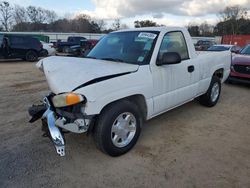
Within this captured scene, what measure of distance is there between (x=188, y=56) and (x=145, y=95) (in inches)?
63.2

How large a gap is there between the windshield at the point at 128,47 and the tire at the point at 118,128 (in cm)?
82

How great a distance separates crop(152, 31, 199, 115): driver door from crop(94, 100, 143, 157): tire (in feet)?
Answer: 1.73

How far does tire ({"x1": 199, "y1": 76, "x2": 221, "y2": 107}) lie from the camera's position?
19.5ft

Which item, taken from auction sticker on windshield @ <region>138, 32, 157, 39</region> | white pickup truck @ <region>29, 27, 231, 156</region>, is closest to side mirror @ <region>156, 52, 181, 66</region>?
white pickup truck @ <region>29, 27, 231, 156</region>

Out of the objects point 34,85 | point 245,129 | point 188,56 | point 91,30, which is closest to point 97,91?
point 188,56

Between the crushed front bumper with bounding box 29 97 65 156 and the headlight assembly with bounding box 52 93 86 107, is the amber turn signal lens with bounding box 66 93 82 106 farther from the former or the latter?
the crushed front bumper with bounding box 29 97 65 156

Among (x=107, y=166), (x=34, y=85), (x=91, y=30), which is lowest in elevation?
(x=107, y=166)

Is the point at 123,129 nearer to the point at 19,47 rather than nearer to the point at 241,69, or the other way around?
the point at 241,69

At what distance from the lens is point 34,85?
8688mm

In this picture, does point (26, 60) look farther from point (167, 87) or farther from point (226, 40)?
point (226, 40)

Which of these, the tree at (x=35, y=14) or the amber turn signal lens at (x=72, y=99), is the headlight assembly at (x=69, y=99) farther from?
the tree at (x=35, y=14)

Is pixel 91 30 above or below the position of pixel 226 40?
above

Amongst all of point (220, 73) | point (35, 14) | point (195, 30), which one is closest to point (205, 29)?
point (195, 30)

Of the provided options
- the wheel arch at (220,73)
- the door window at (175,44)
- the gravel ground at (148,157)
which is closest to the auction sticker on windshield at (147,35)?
the door window at (175,44)
